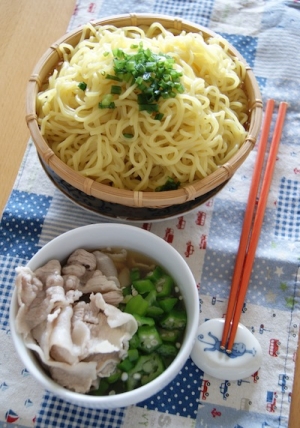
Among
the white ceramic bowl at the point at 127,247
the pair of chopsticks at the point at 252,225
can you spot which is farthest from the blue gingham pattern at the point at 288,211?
the white ceramic bowl at the point at 127,247

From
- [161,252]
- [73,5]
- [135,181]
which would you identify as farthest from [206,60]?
[73,5]

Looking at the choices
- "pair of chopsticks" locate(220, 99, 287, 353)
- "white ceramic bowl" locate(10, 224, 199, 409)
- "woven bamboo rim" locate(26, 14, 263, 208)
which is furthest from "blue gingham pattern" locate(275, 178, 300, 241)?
"white ceramic bowl" locate(10, 224, 199, 409)

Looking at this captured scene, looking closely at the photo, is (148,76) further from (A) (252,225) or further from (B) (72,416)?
(B) (72,416)

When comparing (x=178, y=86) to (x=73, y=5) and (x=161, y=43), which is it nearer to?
(x=161, y=43)

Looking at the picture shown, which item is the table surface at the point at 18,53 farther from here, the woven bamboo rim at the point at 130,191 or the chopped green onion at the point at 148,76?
the chopped green onion at the point at 148,76

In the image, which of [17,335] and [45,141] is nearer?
[17,335]

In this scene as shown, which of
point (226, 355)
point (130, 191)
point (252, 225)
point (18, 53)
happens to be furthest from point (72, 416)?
point (18, 53)
